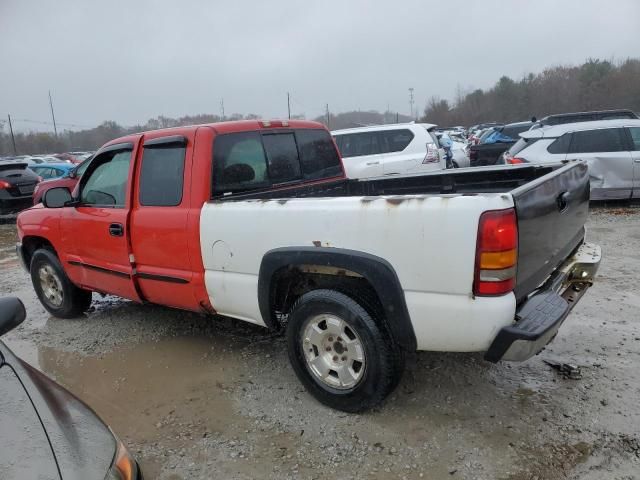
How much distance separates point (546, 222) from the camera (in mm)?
2809

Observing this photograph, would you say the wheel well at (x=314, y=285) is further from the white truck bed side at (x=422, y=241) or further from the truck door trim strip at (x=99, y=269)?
the truck door trim strip at (x=99, y=269)

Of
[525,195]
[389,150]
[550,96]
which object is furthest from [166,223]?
[550,96]

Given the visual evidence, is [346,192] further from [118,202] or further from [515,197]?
[515,197]

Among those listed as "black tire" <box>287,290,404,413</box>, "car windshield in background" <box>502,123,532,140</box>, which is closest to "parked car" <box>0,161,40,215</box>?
"black tire" <box>287,290,404,413</box>

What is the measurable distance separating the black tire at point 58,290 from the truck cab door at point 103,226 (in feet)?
0.99

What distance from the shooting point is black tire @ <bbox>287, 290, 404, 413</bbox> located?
9.33ft

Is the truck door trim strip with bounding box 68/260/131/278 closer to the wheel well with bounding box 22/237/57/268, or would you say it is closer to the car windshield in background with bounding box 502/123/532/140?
the wheel well with bounding box 22/237/57/268

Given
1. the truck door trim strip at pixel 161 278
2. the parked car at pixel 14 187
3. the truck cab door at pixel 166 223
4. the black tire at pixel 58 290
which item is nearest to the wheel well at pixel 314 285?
the truck cab door at pixel 166 223

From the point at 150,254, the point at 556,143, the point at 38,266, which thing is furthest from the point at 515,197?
the point at 556,143

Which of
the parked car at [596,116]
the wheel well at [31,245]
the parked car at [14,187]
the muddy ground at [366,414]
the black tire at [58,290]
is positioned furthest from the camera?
the parked car at [14,187]

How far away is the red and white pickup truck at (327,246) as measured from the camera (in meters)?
2.48

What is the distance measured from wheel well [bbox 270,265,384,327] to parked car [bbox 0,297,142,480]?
1444 millimetres

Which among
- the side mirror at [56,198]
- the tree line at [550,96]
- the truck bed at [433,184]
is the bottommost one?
the truck bed at [433,184]

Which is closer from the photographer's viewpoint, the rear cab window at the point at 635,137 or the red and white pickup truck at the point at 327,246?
the red and white pickup truck at the point at 327,246
